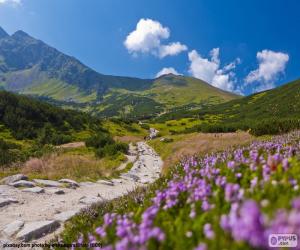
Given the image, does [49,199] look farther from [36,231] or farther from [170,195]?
[170,195]

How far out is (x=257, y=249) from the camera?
217cm

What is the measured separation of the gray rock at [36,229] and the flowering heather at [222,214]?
3.72 metres

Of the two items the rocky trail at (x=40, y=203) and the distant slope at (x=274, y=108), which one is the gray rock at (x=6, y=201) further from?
the distant slope at (x=274, y=108)

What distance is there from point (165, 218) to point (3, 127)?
4531 cm

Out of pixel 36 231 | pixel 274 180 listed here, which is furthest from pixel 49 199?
pixel 274 180

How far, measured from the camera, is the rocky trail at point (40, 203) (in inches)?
298

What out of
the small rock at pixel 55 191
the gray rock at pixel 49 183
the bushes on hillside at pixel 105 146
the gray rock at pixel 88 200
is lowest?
the gray rock at pixel 88 200

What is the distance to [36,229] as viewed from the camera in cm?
753

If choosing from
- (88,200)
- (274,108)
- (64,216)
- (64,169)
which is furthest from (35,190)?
(274,108)

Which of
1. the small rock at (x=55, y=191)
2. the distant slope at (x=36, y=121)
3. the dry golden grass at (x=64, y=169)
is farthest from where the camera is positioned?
the distant slope at (x=36, y=121)

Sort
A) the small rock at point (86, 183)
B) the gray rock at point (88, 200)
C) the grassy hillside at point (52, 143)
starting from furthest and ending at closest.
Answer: the grassy hillside at point (52, 143) → the small rock at point (86, 183) → the gray rock at point (88, 200)

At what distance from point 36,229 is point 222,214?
5741mm

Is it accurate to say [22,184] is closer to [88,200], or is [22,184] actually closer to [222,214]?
[88,200]

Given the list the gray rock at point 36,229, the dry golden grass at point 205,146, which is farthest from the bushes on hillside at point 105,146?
the gray rock at point 36,229
